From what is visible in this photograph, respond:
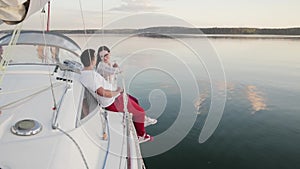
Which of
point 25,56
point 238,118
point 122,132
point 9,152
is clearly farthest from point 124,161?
point 238,118

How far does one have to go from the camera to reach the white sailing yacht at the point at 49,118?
222 cm

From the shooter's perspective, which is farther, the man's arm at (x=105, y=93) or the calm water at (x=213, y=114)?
the calm water at (x=213, y=114)

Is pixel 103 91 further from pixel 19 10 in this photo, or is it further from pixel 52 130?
pixel 19 10

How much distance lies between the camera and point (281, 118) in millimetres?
7898

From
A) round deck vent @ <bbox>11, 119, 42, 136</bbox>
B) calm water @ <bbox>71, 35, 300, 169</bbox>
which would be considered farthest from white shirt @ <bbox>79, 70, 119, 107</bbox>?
round deck vent @ <bbox>11, 119, 42, 136</bbox>

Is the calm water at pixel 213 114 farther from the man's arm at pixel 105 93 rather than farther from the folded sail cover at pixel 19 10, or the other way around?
the folded sail cover at pixel 19 10

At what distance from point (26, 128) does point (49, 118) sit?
33 centimetres

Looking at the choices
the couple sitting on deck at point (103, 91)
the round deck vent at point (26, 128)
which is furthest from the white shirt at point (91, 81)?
the round deck vent at point (26, 128)

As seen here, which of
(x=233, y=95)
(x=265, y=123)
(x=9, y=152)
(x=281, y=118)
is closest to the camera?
(x=9, y=152)

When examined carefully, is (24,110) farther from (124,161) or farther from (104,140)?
(124,161)

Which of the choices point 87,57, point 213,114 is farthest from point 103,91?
point 213,114

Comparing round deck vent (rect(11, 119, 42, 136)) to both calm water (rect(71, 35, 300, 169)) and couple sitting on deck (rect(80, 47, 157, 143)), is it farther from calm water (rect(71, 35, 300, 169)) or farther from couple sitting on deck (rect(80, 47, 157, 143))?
calm water (rect(71, 35, 300, 169))

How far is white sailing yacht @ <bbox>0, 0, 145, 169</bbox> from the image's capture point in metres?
2.22

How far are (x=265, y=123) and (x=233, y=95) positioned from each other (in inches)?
114
